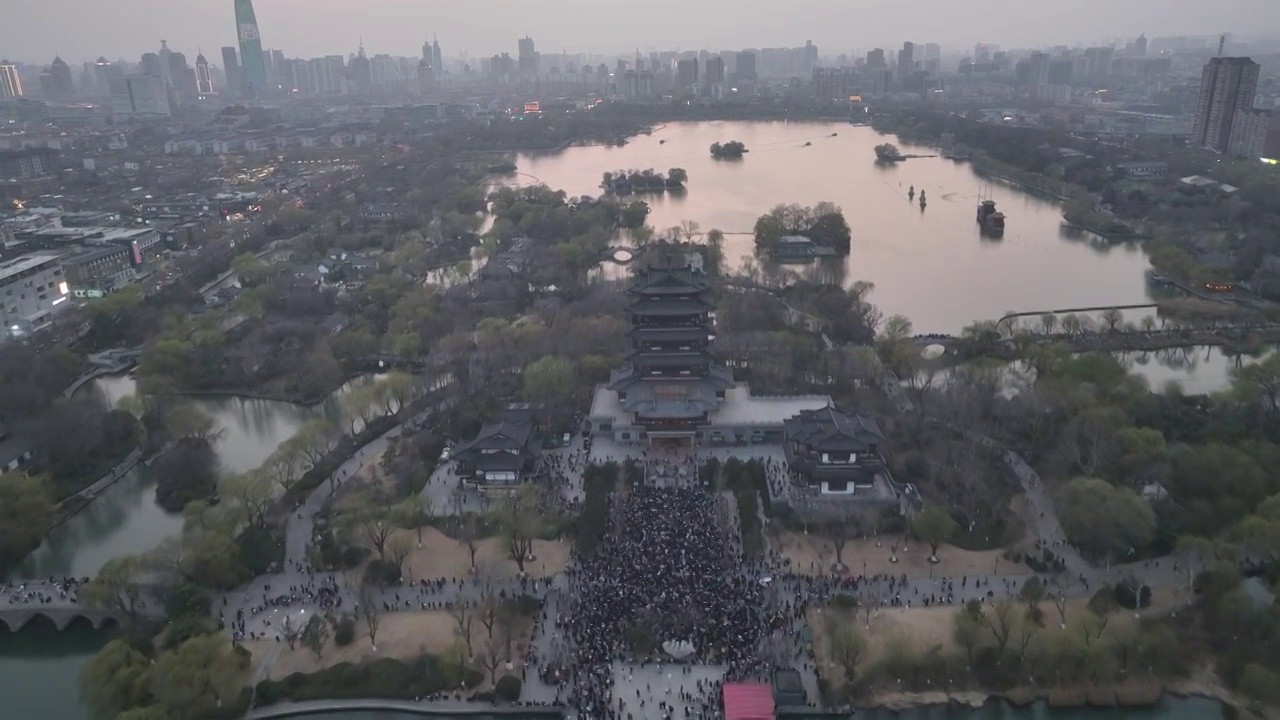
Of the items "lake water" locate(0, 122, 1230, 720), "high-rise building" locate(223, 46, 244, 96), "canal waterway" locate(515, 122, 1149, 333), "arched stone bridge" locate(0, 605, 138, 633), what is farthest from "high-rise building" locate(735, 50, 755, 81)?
"arched stone bridge" locate(0, 605, 138, 633)

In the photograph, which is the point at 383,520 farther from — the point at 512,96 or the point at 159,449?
the point at 512,96

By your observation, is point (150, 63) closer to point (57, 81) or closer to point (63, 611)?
point (57, 81)

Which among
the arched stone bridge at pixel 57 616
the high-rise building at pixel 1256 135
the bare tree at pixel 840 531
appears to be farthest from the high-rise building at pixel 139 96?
the bare tree at pixel 840 531

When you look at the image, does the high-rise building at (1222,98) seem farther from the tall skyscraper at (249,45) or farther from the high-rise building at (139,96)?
the tall skyscraper at (249,45)

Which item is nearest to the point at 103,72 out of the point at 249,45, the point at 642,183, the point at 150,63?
the point at 150,63

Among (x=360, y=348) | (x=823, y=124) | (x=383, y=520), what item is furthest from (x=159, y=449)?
(x=823, y=124)

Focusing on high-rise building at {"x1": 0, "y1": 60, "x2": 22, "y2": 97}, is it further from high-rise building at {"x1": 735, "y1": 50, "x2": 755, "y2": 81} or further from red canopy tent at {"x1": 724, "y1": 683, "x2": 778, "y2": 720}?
red canopy tent at {"x1": 724, "y1": 683, "x2": 778, "y2": 720}
